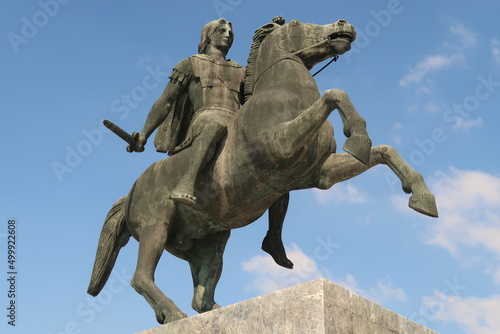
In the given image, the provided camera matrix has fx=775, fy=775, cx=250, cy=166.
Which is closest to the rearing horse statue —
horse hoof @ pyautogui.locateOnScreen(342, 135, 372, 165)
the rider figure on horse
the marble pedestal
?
horse hoof @ pyautogui.locateOnScreen(342, 135, 372, 165)

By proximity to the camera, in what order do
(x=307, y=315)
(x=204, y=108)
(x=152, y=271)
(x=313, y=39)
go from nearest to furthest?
1. (x=307, y=315)
2. (x=152, y=271)
3. (x=313, y=39)
4. (x=204, y=108)

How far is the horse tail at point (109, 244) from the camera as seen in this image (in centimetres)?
885

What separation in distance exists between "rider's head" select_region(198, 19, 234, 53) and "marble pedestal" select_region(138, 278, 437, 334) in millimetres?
3380

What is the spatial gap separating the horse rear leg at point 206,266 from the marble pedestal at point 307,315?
1540mm

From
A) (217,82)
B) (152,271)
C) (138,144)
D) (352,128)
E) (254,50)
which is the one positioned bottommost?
(152,271)

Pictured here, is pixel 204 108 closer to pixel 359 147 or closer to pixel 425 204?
pixel 359 147

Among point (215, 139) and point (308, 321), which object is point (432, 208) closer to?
point (308, 321)

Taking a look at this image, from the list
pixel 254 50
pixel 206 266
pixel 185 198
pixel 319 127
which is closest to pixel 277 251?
pixel 206 266

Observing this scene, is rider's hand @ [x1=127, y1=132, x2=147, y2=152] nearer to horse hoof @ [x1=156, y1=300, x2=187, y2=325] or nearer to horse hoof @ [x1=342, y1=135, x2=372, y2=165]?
horse hoof @ [x1=156, y1=300, x2=187, y2=325]

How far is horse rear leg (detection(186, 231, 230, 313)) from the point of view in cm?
838

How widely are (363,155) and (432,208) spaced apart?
81cm

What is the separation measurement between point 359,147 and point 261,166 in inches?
44.1

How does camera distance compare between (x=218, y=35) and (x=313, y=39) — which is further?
(x=218, y=35)

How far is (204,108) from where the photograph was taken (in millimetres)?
8398
